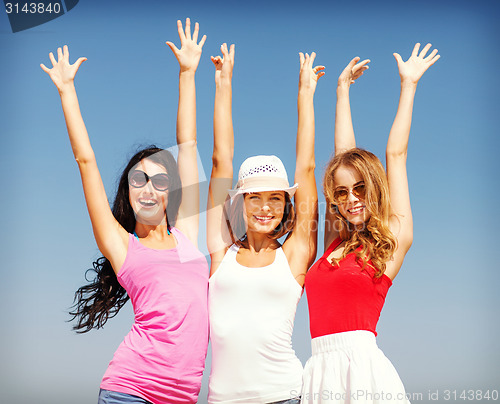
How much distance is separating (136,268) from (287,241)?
1456 mm

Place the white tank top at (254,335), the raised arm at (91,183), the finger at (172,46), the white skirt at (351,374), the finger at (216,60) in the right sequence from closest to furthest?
the white skirt at (351,374) < the white tank top at (254,335) < the raised arm at (91,183) < the finger at (172,46) < the finger at (216,60)

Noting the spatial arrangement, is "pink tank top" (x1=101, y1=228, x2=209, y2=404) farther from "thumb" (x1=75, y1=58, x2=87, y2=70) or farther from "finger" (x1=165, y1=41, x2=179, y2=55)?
"finger" (x1=165, y1=41, x2=179, y2=55)

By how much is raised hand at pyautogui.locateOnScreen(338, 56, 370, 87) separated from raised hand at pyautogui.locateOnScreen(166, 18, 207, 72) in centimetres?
155

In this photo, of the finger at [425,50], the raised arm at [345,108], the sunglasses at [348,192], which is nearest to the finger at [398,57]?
the finger at [425,50]

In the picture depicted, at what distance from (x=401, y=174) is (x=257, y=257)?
5.04ft

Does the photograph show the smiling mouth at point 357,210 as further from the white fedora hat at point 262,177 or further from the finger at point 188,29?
the finger at point 188,29

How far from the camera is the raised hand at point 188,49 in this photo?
5684 mm

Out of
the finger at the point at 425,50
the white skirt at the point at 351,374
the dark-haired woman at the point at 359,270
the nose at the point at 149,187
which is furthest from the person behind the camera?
the finger at the point at 425,50

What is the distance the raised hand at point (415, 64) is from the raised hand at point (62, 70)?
314cm

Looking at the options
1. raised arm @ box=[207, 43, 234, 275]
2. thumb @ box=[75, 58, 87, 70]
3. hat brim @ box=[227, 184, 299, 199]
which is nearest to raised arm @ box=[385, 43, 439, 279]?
hat brim @ box=[227, 184, 299, 199]

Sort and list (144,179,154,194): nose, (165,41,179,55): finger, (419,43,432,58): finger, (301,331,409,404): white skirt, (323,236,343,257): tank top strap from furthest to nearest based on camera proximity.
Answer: (165,41,179,55): finger, (419,43,432,58): finger, (144,179,154,194): nose, (323,236,343,257): tank top strap, (301,331,409,404): white skirt

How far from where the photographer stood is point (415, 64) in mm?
5336

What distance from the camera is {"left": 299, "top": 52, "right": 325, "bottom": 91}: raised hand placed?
5.56 metres

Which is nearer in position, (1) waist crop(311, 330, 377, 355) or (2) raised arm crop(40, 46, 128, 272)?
(1) waist crop(311, 330, 377, 355)
